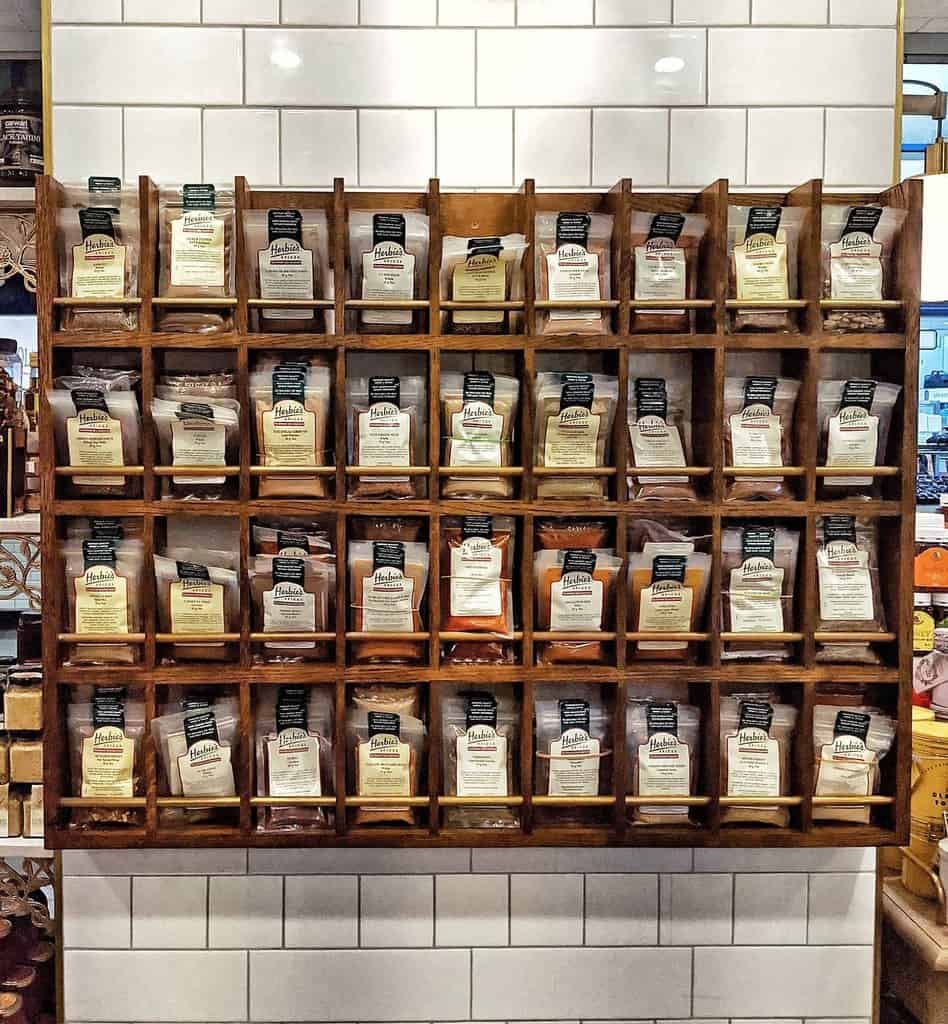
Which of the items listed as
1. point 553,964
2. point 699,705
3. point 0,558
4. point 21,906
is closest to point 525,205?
point 699,705

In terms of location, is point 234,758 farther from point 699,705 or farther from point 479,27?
point 479,27

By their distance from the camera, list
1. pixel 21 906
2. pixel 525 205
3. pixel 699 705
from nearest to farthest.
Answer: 1. pixel 525 205
2. pixel 699 705
3. pixel 21 906

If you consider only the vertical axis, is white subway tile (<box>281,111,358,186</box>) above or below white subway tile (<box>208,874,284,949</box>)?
above

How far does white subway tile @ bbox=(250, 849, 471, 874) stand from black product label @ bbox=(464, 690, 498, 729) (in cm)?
29

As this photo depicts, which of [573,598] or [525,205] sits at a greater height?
[525,205]

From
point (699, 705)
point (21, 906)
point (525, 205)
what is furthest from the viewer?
point (21, 906)

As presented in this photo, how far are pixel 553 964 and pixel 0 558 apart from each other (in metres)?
1.27

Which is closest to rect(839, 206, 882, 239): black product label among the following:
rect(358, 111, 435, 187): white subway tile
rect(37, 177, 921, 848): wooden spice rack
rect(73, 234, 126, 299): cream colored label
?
rect(37, 177, 921, 848): wooden spice rack

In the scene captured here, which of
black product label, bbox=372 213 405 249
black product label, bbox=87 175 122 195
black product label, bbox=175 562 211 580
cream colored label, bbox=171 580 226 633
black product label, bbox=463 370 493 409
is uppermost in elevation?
black product label, bbox=87 175 122 195

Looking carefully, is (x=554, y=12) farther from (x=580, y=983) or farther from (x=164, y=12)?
(x=580, y=983)

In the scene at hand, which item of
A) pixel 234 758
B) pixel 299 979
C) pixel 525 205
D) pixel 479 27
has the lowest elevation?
pixel 299 979

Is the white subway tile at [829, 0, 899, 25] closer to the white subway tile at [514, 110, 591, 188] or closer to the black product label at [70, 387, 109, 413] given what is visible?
the white subway tile at [514, 110, 591, 188]

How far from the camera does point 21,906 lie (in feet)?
5.97

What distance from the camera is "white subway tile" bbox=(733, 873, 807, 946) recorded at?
1.72 m
